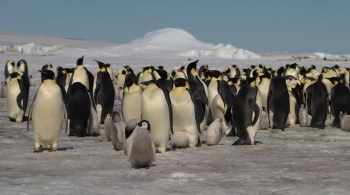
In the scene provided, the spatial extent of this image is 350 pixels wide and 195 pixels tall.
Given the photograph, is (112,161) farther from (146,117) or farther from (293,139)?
(293,139)

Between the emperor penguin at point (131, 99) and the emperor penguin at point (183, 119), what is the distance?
83 cm

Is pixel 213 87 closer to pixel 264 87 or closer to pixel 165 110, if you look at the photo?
pixel 264 87

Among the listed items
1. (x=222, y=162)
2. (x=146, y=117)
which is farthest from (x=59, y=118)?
(x=222, y=162)

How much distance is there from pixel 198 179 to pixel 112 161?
1.57 m

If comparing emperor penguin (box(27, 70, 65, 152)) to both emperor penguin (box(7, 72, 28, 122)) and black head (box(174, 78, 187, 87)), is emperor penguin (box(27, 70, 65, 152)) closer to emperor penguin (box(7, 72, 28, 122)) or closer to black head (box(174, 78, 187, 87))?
black head (box(174, 78, 187, 87))

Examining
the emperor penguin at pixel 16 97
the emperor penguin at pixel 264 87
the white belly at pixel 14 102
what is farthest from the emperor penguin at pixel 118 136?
the emperor penguin at pixel 264 87

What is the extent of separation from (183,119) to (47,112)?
1892 millimetres

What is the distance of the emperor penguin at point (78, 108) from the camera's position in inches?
381

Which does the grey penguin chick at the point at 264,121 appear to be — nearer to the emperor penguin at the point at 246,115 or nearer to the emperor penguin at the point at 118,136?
the emperor penguin at the point at 246,115

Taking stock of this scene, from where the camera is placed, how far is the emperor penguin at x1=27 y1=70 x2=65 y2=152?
7879 mm

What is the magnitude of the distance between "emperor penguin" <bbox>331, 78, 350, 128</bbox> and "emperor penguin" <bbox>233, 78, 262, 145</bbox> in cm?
366

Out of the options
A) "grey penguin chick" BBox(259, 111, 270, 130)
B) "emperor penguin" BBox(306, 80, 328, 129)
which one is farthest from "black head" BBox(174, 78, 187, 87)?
"emperor penguin" BBox(306, 80, 328, 129)

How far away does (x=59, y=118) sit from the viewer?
800cm

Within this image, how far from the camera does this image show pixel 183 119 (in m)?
8.55
